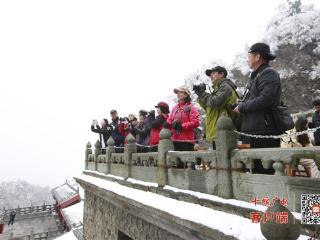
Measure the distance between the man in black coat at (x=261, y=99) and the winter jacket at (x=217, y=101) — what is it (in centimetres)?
46

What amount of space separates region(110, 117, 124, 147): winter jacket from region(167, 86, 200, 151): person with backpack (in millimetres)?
4537

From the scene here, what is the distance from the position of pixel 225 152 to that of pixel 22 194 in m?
97.5

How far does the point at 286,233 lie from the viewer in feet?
8.13

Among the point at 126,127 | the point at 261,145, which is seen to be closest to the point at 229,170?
the point at 261,145

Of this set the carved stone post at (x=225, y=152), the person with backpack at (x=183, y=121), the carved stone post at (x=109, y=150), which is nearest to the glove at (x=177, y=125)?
the person with backpack at (x=183, y=121)

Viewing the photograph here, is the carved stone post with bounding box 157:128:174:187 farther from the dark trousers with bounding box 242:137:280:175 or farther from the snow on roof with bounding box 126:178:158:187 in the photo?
the dark trousers with bounding box 242:137:280:175

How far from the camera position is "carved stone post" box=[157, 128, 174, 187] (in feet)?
19.7

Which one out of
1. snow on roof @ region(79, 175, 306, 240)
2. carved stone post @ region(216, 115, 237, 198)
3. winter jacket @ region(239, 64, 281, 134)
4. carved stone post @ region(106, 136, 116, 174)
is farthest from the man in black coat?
carved stone post @ region(106, 136, 116, 174)

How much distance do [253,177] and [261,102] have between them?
96cm

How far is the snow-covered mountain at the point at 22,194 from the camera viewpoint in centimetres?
8111

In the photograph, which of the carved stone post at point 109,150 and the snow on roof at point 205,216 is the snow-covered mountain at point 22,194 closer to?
the carved stone post at point 109,150

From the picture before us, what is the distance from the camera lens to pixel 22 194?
3558 inches

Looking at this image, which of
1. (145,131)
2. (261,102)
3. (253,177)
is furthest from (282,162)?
(145,131)

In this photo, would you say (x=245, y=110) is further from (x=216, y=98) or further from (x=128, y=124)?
(x=128, y=124)
